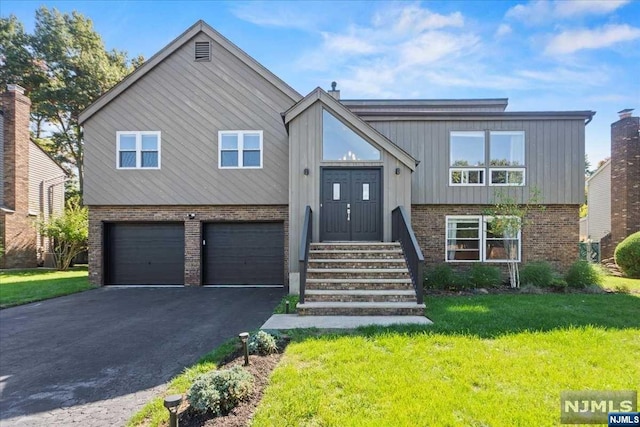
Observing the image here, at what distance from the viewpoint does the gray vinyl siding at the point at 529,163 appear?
35.4 feet

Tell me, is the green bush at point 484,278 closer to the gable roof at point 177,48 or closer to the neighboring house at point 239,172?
the neighboring house at point 239,172

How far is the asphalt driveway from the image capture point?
3564 mm

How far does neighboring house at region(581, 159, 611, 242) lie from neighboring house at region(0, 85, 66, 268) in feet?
101

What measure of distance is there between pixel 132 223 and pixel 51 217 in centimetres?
798

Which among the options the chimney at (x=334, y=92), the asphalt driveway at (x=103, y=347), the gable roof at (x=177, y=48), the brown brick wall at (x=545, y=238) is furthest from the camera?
the chimney at (x=334, y=92)

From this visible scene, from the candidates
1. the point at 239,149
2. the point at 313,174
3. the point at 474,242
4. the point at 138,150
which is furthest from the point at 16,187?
the point at 474,242

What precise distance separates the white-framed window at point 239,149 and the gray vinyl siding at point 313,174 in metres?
2.44

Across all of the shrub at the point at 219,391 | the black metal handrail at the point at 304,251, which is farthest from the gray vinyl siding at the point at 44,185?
the shrub at the point at 219,391

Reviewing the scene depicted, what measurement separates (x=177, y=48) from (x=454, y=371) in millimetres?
12639

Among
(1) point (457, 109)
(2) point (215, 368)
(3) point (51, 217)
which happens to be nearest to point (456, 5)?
(1) point (457, 109)

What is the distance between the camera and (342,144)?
938cm

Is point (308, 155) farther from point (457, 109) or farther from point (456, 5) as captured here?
point (457, 109)

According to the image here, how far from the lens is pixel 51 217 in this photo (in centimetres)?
1606

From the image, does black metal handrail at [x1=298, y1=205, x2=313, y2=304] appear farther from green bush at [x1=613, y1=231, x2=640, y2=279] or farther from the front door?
green bush at [x1=613, y1=231, x2=640, y2=279]
